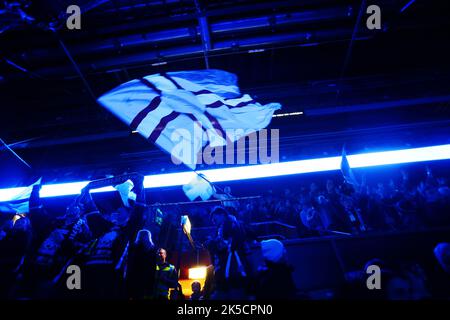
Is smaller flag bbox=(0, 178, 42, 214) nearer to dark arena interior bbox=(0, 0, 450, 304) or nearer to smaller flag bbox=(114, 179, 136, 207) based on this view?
dark arena interior bbox=(0, 0, 450, 304)

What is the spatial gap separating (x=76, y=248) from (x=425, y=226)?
7.81 meters

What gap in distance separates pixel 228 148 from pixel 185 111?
2776 millimetres

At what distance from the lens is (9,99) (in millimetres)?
7660

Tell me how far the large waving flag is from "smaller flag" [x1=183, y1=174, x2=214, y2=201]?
1845mm

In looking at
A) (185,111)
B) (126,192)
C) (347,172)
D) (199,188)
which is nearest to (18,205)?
(126,192)

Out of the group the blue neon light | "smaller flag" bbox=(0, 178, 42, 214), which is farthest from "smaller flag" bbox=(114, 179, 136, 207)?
"smaller flag" bbox=(0, 178, 42, 214)

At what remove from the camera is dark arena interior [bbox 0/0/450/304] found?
14.5ft

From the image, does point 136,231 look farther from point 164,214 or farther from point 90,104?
point 90,104

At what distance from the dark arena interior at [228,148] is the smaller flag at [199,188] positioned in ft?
0.55

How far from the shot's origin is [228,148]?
7.12 metres

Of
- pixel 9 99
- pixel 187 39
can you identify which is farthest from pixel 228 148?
pixel 9 99

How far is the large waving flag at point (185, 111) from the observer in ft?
14.2

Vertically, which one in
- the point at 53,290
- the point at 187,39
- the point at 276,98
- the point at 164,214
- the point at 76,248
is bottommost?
the point at 53,290

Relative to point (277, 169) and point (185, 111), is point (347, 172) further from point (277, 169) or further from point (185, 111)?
point (185, 111)
